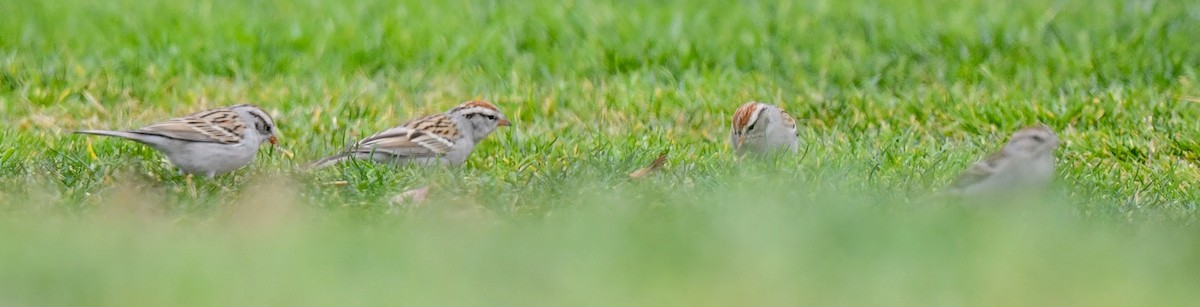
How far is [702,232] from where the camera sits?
5066 millimetres

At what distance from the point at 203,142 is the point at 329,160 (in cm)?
62

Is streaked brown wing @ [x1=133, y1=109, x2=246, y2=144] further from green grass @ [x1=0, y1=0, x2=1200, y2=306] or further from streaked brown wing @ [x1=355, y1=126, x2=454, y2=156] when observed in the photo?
streaked brown wing @ [x1=355, y1=126, x2=454, y2=156]

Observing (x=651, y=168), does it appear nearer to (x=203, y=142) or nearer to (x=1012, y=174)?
(x=1012, y=174)

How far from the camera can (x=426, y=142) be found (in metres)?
8.25

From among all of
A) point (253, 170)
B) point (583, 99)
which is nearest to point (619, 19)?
point (583, 99)

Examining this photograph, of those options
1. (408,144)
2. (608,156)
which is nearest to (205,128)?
Result: (408,144)

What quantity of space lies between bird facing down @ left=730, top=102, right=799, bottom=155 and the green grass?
0.54 ft

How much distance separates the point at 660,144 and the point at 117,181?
9.39 feet

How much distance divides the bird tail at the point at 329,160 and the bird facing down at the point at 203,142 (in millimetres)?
307

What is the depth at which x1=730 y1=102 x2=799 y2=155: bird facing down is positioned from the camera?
836 centimetres

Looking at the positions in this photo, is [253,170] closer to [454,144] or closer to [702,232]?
[454,144]

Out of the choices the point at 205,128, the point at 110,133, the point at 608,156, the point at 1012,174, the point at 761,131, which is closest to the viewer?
the point at 1012,174

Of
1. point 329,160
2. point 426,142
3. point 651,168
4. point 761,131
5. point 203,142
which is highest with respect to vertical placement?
point 203,142

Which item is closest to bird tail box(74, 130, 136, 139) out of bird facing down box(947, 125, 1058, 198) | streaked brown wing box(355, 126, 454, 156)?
streaked brown wing box(355, 126, 454, 156)
